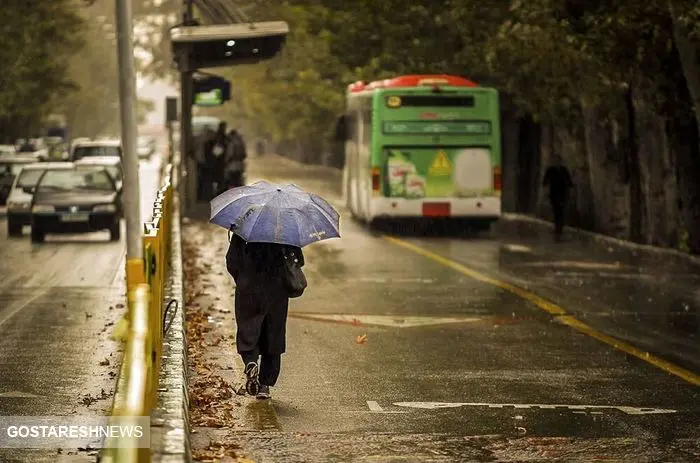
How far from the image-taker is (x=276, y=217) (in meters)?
12.8

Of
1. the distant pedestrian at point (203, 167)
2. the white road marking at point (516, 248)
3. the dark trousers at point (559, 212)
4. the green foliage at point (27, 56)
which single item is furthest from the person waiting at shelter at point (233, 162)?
the green foliage at point (27, 56)

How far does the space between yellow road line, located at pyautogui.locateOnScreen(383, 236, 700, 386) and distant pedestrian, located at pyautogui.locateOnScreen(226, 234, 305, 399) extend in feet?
12.3

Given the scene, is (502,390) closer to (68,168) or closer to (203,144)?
(68,168)

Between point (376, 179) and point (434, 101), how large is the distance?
1.98 meters

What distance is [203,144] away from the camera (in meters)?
43.2

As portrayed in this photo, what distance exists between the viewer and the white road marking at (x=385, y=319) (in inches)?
750

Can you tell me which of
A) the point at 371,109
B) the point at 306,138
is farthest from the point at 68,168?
the point at 306,138

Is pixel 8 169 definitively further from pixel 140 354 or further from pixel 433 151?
pixel 140 354

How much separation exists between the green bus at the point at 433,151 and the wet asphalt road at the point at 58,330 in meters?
6.00

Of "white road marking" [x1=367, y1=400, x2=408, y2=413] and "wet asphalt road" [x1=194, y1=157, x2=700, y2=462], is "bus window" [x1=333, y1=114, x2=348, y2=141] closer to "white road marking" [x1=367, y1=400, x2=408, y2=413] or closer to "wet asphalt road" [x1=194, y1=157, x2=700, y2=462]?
"wet asphalt road" [x1=194, y1=157, x2=700, y2=462]

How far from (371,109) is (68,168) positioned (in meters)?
6.31

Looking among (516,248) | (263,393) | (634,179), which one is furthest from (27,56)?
(263,393)

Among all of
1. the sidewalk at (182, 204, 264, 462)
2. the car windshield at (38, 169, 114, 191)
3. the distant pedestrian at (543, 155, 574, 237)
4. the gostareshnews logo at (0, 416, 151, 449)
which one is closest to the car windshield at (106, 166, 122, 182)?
the car windshield at (38, 169, 114, 191)

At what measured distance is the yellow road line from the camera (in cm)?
1543
